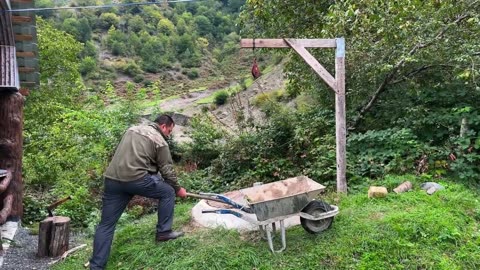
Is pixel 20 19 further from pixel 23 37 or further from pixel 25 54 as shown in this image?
pixel 25 54

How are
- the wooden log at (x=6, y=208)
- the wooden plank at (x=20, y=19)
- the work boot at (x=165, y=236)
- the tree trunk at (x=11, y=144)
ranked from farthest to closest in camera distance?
the wooden plank at (x=20, y=19)
the tree trunk at (x=11, y=144)
the wooden log at (x=6, y=208)
the work boot at (x=165, y=236)

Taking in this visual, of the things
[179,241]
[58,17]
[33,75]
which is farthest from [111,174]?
[58,17]

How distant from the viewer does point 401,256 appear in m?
4.27

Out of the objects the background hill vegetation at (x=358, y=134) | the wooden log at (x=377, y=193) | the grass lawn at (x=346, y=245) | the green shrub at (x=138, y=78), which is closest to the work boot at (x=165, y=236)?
the grass lawn at (x=346, y=245)

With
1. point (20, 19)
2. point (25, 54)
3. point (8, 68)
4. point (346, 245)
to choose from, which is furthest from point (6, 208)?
point (346, 245)

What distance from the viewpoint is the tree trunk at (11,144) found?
7262 millimetres

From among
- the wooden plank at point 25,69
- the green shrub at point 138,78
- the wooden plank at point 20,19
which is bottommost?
the wooden plank at point 25,69

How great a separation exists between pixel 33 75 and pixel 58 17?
181 ft

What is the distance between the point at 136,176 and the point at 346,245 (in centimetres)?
222

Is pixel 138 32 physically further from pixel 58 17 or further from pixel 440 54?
pixel 440 54

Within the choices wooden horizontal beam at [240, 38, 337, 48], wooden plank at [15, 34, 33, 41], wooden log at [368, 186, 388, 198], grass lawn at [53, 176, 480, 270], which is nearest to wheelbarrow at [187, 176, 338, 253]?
grass lawn at [53, 176, 480, 270]

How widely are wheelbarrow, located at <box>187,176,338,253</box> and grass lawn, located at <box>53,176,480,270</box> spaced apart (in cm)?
16

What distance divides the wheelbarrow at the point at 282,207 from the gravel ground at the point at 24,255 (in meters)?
2.35

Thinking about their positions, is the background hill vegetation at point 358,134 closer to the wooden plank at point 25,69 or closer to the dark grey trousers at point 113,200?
the dark grey trousers at point 113,200
